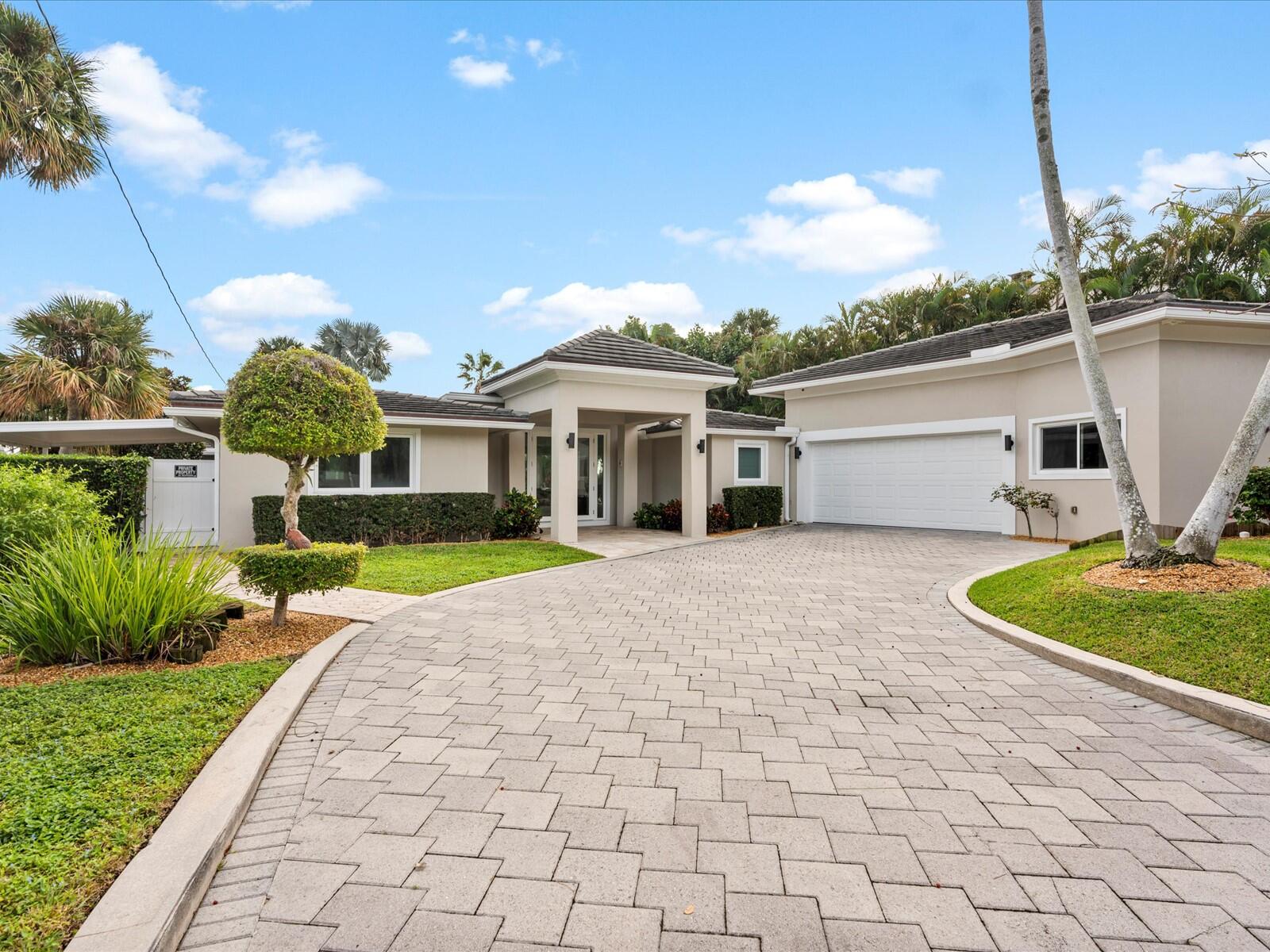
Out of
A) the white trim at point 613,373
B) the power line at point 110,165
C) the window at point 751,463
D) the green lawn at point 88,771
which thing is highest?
the power line at point 110,165

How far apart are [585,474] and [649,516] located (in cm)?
206

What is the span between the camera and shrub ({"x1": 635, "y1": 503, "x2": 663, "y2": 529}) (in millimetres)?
16828

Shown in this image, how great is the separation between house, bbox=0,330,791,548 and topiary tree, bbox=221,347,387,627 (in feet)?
18.2

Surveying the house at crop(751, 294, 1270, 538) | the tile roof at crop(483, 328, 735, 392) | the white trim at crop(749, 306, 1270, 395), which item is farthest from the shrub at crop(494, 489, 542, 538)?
the white trim at crop(749, 306, 1270, 395)

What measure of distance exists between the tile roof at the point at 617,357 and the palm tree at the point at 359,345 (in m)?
17.1

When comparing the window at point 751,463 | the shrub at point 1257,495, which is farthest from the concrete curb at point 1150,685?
A: the window at point 751,463

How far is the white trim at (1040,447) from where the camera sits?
11.6 metres

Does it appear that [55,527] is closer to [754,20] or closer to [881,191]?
[754,20]

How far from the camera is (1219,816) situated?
291 cm

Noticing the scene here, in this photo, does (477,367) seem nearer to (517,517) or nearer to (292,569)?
(517,517)

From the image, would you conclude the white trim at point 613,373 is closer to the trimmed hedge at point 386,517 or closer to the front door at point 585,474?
the front door at point 585,474

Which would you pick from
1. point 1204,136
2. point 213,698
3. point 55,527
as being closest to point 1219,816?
point 213,698

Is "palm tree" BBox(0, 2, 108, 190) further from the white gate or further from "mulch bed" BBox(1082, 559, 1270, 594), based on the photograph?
"mulch bed" BBox(1082, 559, 1270, 594)

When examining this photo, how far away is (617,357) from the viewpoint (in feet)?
44.8
